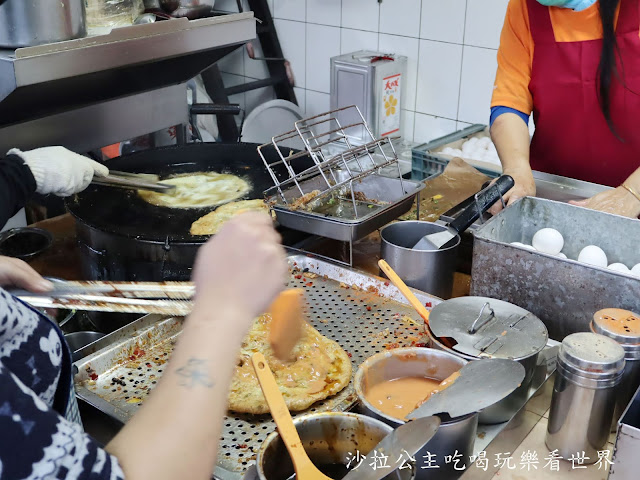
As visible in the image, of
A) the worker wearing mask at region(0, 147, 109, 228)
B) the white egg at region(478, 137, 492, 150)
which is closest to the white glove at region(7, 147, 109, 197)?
the worker wearing mask at region(0, 147, 109, 228)

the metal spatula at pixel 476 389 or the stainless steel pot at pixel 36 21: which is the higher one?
the stainless steel pot at pixel 36 21

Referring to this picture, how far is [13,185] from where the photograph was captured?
5.74ft

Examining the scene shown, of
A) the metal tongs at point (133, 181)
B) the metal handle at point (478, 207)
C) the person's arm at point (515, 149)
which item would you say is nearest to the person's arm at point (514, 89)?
the person's arm at point (515, 149)

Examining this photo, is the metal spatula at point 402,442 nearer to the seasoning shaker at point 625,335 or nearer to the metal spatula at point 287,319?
the metal spatula at point 287,319

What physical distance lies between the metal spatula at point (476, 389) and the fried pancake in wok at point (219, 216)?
38.5 inches

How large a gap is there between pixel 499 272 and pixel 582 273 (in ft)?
0.62

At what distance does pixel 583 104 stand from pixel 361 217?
0.97 m

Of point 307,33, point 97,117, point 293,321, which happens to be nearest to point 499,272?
point 293,321

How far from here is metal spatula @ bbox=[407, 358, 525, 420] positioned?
3.64 ft

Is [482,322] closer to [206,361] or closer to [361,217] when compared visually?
[361,217]

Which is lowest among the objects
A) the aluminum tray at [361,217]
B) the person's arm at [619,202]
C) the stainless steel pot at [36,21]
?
the aluminum tray at [361,217]

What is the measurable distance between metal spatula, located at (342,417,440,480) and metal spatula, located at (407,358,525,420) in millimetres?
62

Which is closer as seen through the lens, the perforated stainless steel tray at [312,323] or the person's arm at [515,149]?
the perforated stainless steel tray at [312,323]

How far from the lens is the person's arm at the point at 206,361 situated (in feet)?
2.29
